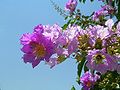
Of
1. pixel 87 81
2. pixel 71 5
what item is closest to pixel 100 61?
pixel 87 81

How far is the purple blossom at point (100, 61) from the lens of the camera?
1.47 metres

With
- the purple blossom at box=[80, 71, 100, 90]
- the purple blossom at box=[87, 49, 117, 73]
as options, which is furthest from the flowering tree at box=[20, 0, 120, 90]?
Answer: the purple blossom at box=[80, 71, 100, 90]

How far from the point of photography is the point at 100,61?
1559 mm

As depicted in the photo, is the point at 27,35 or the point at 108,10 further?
the point at 108,10

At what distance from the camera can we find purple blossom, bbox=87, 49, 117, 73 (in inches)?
57.8

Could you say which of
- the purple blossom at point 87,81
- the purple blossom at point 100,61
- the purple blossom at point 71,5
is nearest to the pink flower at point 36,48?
the purple blossom at point 100,61

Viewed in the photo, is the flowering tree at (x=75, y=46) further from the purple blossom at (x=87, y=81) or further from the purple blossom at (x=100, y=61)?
the purple blossom at (x=87, y=81)

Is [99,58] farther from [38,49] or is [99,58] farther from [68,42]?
[38,49]

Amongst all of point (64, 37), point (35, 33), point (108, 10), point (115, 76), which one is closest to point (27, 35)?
point (35, 33)

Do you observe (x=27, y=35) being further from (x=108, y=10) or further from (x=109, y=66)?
(x=108, y=10)

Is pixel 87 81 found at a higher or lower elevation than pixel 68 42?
higher

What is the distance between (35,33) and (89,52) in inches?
9.0

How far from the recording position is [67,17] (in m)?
4.57

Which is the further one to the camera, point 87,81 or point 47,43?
point 87,81
